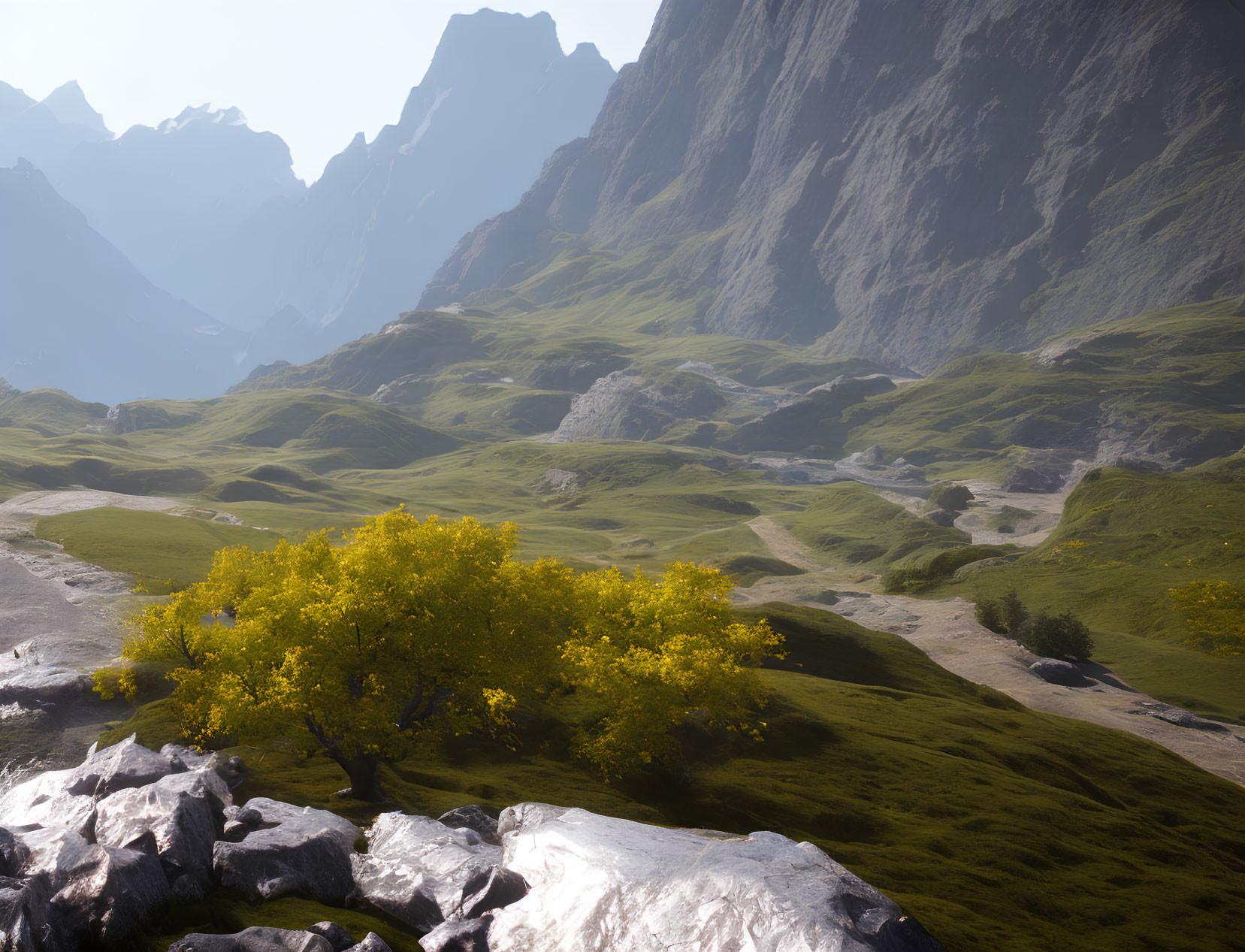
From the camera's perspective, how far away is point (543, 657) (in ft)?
124

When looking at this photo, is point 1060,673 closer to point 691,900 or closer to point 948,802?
point 948,802

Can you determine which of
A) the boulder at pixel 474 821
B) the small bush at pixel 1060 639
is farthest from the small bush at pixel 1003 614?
the boulder at pixel 474 821

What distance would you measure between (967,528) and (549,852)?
184314mm

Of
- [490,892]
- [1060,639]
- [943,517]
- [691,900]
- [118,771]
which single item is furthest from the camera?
[943,517]

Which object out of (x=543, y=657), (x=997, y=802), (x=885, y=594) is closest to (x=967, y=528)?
(x=885, y=594)

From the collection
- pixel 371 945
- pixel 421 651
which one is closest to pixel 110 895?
pixel 371 945

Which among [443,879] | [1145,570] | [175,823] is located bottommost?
[443,879]

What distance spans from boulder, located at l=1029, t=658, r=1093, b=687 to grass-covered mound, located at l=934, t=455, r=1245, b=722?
5.41 m

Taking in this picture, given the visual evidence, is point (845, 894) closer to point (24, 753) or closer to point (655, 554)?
point (24, 753)

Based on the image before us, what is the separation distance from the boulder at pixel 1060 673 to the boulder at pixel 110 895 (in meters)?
81.1

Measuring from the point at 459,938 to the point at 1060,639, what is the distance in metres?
80.9

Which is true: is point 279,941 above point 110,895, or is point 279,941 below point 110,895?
below

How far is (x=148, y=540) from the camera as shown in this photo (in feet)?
325

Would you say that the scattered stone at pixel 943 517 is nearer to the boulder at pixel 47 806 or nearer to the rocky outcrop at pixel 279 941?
the boulder at pixel 47 806
